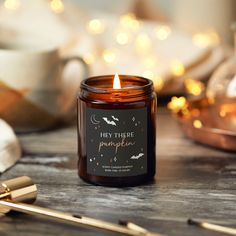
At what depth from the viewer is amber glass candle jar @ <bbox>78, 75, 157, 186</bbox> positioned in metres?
0.85

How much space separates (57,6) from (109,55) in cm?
14

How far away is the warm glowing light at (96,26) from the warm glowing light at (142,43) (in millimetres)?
69

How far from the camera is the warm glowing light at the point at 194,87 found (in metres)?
1.28

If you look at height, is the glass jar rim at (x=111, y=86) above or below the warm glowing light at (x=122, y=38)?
below

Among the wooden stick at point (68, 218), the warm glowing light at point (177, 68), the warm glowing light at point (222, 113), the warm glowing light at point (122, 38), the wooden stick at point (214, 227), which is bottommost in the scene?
the wooden stick at point (214, 227)

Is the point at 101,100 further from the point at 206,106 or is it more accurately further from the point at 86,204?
the point at 206,106

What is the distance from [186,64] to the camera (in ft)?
4.30

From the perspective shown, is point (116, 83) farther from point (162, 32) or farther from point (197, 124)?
point (162, 32)

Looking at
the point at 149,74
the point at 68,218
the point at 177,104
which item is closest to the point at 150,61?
the point at 149,74

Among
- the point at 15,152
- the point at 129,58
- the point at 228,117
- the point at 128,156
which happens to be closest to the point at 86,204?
the point at 128,156

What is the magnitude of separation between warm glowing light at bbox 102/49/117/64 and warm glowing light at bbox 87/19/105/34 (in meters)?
0.05

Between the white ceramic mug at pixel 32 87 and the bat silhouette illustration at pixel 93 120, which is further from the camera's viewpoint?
the white ceramic mug at pixel 32 87

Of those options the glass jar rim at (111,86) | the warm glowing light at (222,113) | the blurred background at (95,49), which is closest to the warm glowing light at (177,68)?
the blurred background at (95,49)

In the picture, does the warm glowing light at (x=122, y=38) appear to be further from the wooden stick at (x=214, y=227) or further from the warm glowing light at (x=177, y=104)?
the wooden stick at (x=214, y=227)
